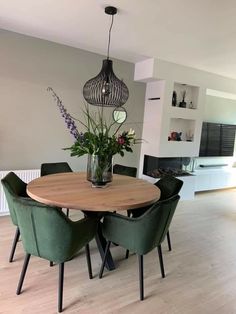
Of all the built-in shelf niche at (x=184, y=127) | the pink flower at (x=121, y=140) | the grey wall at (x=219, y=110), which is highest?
the grey wall at (x=219, y=110)

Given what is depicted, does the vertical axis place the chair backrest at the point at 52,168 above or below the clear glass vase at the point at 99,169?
below

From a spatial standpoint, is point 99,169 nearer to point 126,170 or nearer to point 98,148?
point 98,148

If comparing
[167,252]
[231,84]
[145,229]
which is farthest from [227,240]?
[231,84]

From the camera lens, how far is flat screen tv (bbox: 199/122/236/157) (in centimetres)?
548

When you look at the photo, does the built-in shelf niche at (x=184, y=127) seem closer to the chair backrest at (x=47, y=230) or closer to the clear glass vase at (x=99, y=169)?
the clear glass vase at (x=99, y=169)

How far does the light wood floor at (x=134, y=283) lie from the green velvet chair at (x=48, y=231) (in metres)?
0.27

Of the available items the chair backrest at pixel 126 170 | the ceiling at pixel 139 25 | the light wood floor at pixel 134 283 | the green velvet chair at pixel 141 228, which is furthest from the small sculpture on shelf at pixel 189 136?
the green velvet chair at pixel 141 228

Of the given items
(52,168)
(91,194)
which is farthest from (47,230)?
(52,168)

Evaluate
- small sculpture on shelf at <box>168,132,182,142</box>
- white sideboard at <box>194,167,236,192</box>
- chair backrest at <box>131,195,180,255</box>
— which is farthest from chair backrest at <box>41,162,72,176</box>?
white sideboard at <box>194,167,236,192</box>

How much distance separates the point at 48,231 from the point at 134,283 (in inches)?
39.0

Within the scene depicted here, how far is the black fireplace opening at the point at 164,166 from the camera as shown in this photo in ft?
15.7

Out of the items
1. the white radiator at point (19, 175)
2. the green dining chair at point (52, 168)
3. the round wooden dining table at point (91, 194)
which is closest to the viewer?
the round wooden dining table at point (91, 194)

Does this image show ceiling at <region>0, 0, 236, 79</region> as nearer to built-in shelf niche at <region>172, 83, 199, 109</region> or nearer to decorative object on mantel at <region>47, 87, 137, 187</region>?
built-in shelf niche at <region>172, 83, 199, 109</region>

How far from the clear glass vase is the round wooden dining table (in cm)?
7
